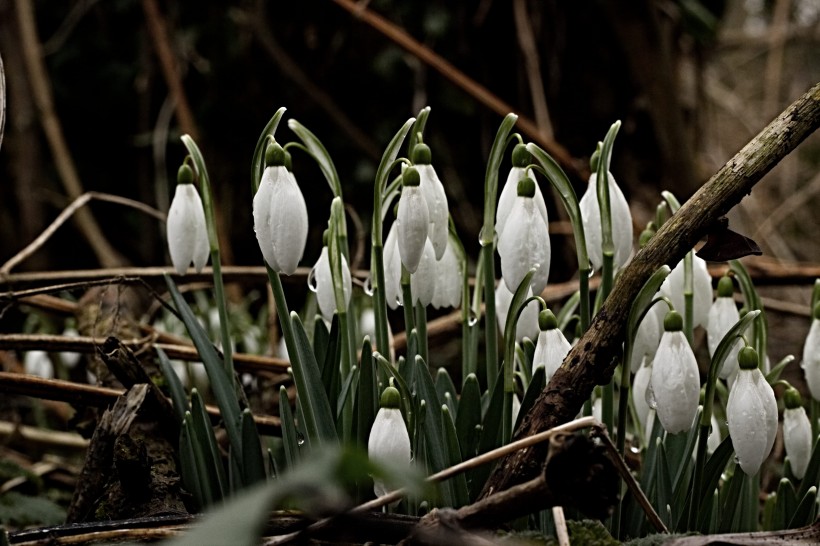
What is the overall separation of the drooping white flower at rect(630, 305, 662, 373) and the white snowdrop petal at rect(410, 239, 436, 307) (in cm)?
33

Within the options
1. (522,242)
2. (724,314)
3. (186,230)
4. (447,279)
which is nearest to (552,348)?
(522,242)

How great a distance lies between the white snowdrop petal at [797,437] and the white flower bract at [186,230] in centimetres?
100

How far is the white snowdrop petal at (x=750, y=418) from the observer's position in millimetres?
1220

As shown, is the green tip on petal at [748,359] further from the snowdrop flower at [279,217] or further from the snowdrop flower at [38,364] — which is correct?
the snowdrop flower at [38,364]

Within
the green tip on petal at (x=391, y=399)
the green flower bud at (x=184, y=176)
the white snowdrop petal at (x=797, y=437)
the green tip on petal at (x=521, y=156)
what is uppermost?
the green flower bud at (x=184, y=176)

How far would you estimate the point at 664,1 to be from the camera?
3.96 metres

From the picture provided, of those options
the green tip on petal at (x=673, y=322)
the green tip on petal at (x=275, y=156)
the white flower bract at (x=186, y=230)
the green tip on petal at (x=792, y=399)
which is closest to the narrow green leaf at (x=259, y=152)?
the green tip on petal at (x=275, y=156)

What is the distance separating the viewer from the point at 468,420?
54.4 inches

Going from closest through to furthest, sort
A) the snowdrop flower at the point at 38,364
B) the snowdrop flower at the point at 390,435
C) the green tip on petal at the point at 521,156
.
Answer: the snowdrop flower at the point at 390,435 → the green tip on petal at the point at 521,156 → the snowdrop flower at the point at 38,364

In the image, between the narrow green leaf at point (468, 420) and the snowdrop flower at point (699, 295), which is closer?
the narrow green leaf at point (468, 420)

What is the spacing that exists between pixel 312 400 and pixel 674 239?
1.85 feet

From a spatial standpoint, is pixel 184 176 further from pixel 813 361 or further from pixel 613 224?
pixel 813 361

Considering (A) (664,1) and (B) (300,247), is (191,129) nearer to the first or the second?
(A) (664,1)

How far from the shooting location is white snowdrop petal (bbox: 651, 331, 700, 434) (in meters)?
1.22
